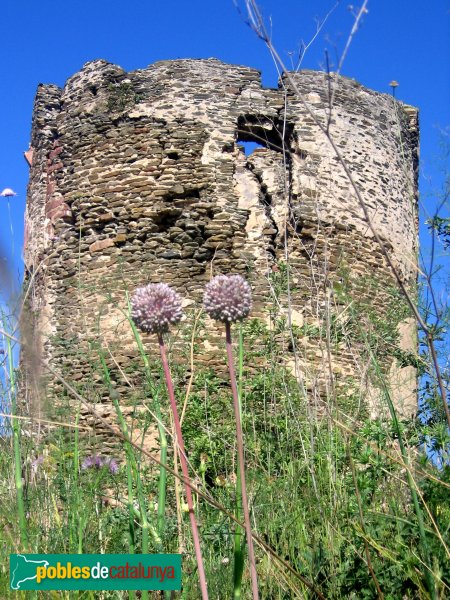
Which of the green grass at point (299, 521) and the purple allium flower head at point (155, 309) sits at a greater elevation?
the purple allium flower head at point (155, 309)

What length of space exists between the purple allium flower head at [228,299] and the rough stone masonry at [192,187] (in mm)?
5125

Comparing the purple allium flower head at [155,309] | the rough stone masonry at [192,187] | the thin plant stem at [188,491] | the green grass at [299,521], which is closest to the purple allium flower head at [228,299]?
the purple allium flower head at [155,309]

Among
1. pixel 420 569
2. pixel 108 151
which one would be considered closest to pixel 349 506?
pixel 420 569

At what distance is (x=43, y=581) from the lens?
7.11 ft

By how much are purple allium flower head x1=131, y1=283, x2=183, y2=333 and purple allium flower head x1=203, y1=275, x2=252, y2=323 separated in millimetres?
77

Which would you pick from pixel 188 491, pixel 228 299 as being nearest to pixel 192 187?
pixel 228 299

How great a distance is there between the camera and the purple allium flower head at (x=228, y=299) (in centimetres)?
177

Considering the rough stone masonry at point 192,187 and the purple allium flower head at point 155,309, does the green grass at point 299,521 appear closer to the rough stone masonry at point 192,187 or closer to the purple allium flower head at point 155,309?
the purple allium flower head at point 155,309

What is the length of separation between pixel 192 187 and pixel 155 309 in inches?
233

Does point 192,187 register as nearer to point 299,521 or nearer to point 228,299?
point 299,521

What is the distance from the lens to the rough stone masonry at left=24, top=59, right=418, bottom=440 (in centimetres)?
741

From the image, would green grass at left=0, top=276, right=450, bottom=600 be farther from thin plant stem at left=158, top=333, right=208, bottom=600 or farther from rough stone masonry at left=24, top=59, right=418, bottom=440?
rough stone masonry at left=24, top=59, right=418, bottom=440

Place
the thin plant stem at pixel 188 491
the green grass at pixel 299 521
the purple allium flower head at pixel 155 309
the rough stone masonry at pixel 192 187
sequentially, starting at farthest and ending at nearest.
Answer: the rough stone masonry at pixel 192 187 → the green grass at pixel 299 521 → the purple allium flower head at pixel 155 309 → the thin plant stem at pixel 188 491

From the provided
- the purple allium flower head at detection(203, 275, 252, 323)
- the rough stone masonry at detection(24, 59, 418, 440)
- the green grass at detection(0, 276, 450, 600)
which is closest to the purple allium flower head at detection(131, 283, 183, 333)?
the purple allium flower head at detection(203, 275, 252, 323)
